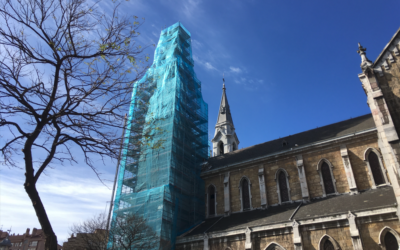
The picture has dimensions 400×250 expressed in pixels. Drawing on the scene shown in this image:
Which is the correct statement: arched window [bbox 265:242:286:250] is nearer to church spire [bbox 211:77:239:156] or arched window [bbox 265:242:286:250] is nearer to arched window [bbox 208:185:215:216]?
arched window [bbox 208:185:215:216]

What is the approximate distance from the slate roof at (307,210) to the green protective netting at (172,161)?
Result: 2.35m

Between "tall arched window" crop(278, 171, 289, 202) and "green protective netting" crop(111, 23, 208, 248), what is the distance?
25.3 ft

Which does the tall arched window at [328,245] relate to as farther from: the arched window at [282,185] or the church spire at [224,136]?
the church spire at [224,136]

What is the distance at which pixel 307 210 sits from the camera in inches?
736

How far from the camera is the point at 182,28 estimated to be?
36125 millimetres

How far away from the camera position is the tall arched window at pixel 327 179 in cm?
2042

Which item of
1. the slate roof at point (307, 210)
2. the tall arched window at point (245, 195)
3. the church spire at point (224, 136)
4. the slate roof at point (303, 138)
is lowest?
the slate roof at point (307, 210)

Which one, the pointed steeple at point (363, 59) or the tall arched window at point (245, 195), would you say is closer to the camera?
the pointed steeple at point (363, 59)

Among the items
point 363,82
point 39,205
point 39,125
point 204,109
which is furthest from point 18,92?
point 204,109

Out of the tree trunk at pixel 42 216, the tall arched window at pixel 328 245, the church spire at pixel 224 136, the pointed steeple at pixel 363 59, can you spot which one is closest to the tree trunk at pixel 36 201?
the tree trunk at pixel 42 216

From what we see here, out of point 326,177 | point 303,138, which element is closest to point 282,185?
point 326,177

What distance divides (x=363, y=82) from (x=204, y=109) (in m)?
17.8

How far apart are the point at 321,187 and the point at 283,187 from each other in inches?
116

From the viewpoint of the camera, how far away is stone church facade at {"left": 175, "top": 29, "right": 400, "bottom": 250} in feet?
50.0
